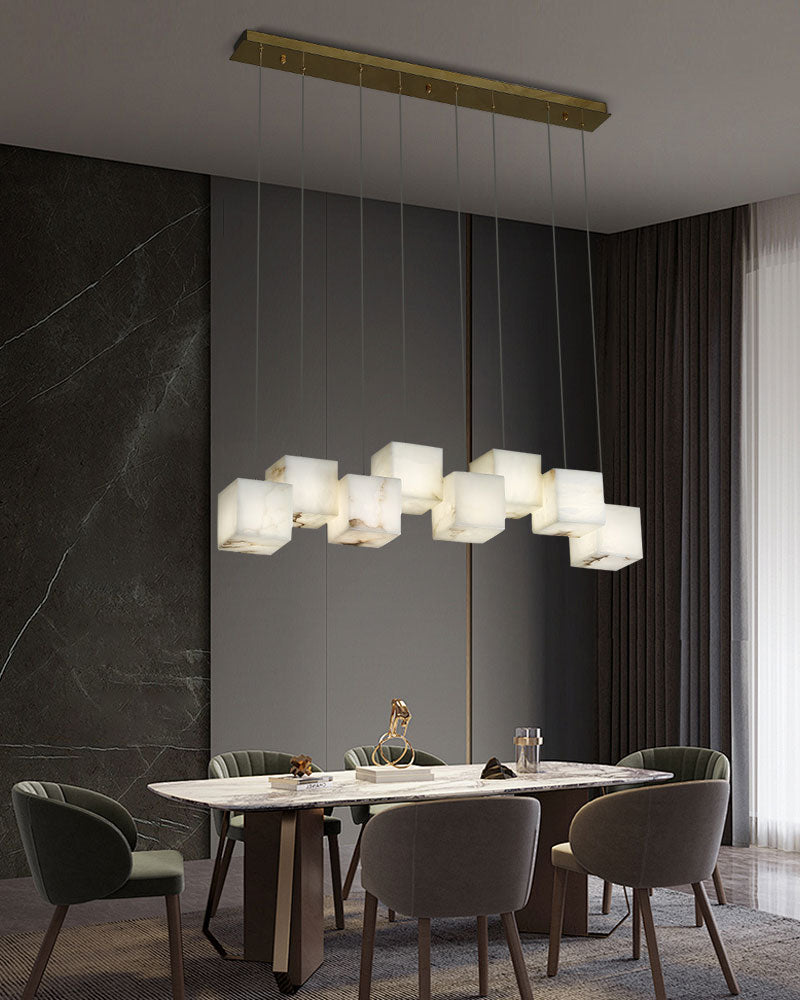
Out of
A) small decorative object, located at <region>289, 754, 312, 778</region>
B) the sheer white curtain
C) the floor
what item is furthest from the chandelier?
the sheer white curtain

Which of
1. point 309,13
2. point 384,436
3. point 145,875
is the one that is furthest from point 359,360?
point 145,875

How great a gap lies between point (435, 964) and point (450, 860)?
0.84 metres

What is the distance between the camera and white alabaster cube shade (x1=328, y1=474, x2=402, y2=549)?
3.97 metres

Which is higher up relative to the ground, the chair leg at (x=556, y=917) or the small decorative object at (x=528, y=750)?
the small decorative object at (x=528, y=750)

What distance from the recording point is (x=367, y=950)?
133 inches

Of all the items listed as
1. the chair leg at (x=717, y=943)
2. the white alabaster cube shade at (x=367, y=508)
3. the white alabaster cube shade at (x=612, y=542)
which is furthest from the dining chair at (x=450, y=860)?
the white alabaster cube shade at (x=612, y=542)

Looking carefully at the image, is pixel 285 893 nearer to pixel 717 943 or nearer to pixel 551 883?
pixel 551 883

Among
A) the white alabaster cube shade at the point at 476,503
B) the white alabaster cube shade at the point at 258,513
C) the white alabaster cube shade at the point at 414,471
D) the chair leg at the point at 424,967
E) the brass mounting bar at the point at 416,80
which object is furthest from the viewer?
the brass mounting bar at the point at 416,80

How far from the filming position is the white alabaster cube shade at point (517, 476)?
4.23 meters

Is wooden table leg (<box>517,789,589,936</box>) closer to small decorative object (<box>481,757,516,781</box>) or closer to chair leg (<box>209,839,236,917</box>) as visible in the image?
small decorative object (<box>481,757,516,781</box>)

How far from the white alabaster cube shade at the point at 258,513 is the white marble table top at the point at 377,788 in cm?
81

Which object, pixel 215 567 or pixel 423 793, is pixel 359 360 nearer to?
pixel 215 567

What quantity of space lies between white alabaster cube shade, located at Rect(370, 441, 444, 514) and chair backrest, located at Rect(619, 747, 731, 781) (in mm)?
1369

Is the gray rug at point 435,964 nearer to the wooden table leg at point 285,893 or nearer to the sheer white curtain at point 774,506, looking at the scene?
the wooden table leg at point 285,893
